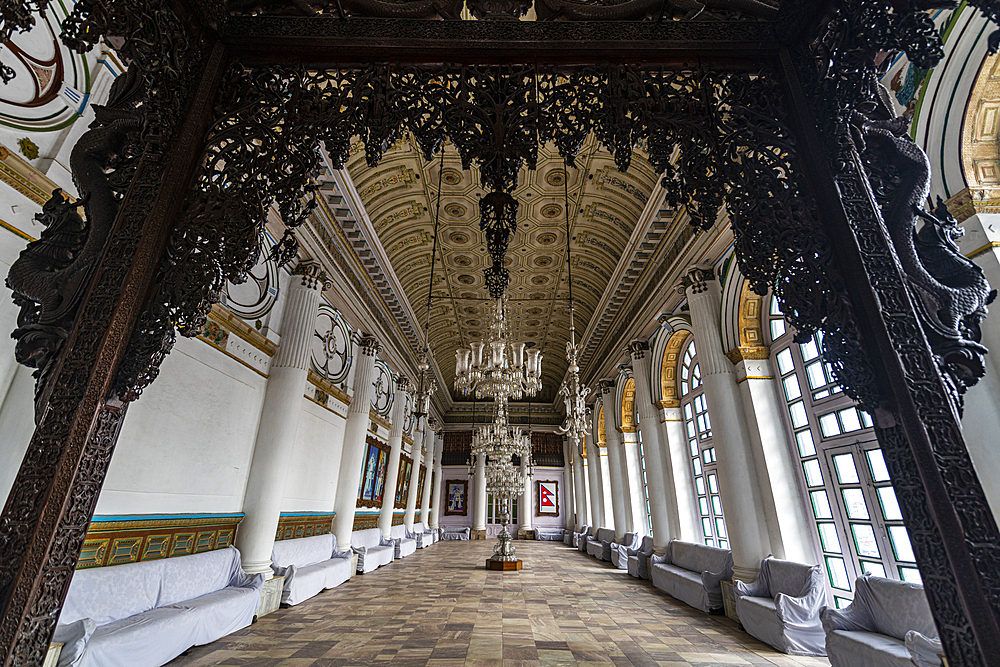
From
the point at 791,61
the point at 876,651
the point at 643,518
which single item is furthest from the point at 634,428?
the point at 791,61

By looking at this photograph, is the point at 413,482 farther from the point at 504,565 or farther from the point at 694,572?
the point at 694,572

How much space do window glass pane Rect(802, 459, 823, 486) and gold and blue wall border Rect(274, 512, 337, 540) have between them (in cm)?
668

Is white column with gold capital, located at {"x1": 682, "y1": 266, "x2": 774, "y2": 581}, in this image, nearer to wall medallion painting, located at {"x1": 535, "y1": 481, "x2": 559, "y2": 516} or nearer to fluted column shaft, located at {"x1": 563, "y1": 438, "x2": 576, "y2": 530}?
fluted column shaft, located at {"x1": 563, "y1": 438, "x2": 576, "y2": 530}

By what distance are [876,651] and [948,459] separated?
9.02ft

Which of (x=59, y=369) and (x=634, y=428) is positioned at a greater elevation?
(x=634, y=428)

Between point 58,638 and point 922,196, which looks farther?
point 58,638

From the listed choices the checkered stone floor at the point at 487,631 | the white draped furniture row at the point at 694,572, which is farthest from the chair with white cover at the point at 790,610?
the white draped furniture row at the point at 694,572

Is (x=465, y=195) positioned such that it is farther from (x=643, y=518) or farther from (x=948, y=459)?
(x=643, y=518)

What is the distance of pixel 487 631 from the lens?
4.53 m

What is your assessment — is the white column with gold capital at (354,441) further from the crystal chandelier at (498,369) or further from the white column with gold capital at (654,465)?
the white column with gold capital at (654,465)

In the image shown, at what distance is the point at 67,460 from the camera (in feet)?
4.83

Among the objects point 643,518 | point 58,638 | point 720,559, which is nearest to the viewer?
point 58,638

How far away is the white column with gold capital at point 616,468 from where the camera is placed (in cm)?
1101

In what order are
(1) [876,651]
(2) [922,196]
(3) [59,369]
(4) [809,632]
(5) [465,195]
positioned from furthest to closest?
(5) [465,195]
(4) [809,632]
(1) [876,651]
(2) [922,196]
(3) [59,369]
